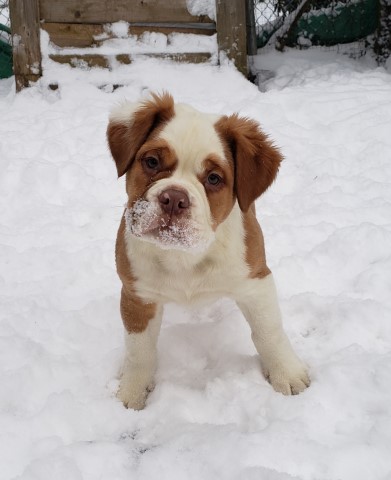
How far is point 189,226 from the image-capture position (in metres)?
2.05

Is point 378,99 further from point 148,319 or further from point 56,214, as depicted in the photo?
point 148,319

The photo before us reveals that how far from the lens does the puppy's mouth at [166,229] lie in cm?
205

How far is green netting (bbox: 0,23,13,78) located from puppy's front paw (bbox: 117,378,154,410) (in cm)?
639

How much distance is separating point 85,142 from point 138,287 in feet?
11.2

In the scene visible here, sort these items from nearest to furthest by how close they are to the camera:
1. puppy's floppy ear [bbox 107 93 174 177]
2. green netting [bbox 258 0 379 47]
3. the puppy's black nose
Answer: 1. the puppy's black nose
2. puppy's floppy ear [bbox 107 93 174 177]
3. green netting [bbox 258 0 379 47]

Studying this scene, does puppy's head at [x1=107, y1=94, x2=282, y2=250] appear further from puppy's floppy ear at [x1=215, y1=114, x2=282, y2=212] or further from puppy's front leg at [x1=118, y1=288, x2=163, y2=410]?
puppy's front leg at [x1=118, y1=288, x2=163, y2=410]

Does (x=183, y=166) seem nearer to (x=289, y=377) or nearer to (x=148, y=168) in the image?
(x=148, y=168)

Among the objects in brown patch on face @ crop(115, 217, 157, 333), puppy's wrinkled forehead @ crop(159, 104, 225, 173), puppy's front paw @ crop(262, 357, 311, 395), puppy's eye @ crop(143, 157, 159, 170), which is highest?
puppy's wrinkled forehead @ crop(159, 104, 225, 173)

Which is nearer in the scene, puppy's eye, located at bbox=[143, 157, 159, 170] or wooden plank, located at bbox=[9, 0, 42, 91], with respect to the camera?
puppy's eye, located at bbox=[143, 157, 159, 170]

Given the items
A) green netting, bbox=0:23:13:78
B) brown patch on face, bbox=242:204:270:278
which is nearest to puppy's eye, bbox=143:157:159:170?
brown patch on face, bbox=242:204:270:278

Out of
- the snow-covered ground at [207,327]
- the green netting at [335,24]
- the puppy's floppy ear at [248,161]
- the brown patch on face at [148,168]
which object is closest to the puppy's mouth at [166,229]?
the brown patch on face at [148,168]

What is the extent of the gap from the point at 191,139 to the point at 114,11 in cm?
526

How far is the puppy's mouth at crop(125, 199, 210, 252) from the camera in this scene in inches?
80.6

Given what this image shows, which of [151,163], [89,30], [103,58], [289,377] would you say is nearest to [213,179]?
[151,163]
